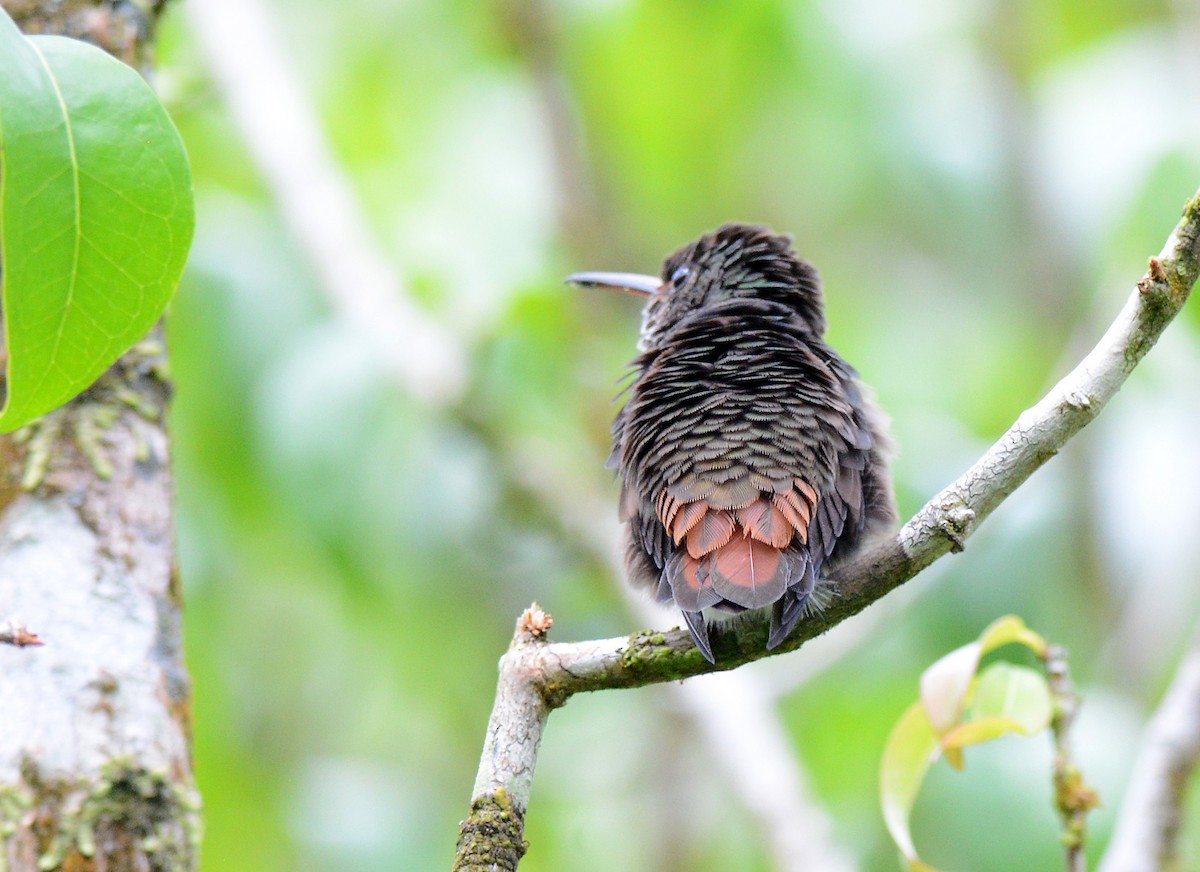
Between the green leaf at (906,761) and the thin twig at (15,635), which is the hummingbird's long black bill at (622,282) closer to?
the green leaf at (906,761)

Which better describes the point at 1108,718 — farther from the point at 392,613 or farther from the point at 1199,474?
the point at 392,613

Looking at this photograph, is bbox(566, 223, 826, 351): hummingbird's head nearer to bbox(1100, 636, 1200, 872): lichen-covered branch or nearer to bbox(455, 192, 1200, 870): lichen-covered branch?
bbox(455, 192, 1200, 870): lichen-covered branch

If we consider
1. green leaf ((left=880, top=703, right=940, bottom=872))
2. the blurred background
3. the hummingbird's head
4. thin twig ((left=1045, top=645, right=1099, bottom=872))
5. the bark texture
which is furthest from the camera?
the blurred background

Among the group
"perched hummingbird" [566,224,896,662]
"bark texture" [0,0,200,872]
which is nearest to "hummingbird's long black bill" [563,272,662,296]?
"perched hummingbird" [566,224,896,662]

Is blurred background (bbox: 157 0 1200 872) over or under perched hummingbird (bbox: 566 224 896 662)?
over

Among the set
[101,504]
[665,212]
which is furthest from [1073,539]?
[101,504]

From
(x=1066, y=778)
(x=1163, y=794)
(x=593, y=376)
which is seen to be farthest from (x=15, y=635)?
(x=593, y=376)

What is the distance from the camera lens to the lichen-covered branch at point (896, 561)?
1881mm

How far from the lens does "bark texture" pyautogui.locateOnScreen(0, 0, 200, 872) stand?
2.24 metres

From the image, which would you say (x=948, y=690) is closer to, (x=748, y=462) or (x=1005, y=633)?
(x=1005, y=633)

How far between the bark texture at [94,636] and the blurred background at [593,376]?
5.88 ft

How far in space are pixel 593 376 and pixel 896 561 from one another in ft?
11.2

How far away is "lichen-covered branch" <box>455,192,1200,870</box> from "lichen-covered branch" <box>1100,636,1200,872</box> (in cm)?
136

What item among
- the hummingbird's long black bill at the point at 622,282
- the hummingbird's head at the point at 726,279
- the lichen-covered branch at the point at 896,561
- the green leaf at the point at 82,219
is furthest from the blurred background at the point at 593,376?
the green leaf at the point at 82,219
